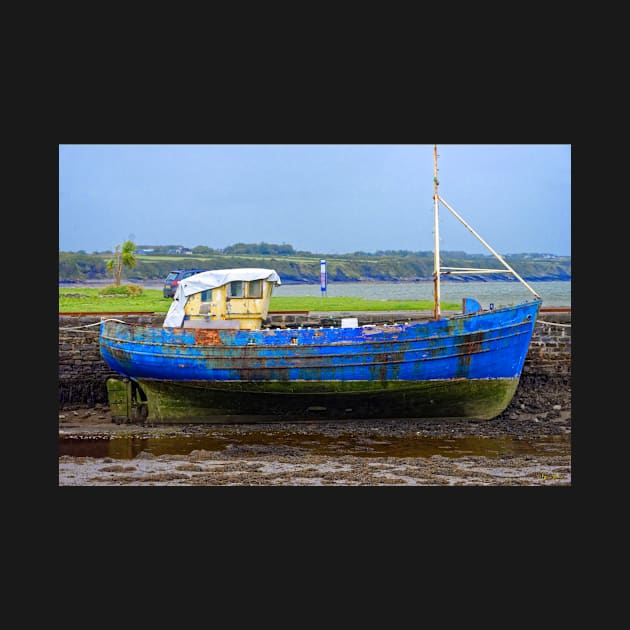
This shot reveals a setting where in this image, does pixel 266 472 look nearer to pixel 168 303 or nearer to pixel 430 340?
pixel 430 340

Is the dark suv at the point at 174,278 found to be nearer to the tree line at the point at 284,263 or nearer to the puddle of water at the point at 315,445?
the tree line at the point at 284,263

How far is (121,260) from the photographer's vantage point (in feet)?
70.0

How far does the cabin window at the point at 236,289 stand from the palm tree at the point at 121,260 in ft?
6.75

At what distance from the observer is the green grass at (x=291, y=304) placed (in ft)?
73.1

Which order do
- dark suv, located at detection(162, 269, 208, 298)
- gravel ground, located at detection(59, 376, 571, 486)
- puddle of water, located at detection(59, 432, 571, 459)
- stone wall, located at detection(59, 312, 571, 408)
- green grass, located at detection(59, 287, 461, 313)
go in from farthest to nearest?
stone wall, located at detection(59, 312, 571, 408) < green grass, located at detection(59, 287, 461, 313) < dark suv, located at detection(162, 269, 208, 298) < puddle of water, located at detection(59, 432, 571, 459) < gravel ground, located at detection(59, 376, 571, 486)

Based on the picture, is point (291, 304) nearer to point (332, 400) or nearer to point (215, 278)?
point (215, 278)

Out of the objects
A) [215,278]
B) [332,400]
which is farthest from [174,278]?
[332,400]

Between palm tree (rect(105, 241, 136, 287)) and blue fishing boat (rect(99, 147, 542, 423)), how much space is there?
1.12 metres

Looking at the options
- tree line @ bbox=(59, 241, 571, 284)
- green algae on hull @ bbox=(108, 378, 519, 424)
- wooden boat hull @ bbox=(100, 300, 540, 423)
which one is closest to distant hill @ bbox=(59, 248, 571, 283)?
tree line @ bbox=(59, 241, 571, 284)

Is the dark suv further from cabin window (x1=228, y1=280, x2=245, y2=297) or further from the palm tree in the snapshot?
the palm tree

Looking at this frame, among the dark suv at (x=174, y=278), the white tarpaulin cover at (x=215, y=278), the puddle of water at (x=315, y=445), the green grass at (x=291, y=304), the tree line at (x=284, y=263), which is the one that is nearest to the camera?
the puddle of water at (x=315, y=445)

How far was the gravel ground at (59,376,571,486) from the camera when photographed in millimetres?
17859

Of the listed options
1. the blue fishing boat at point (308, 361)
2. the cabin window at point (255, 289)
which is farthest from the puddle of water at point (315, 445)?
the cabin window at point (255, 289)

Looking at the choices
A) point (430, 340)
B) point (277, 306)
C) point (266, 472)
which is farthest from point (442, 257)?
point (266, 472)
